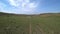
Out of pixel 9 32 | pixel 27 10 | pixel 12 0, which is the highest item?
pixel 12 0

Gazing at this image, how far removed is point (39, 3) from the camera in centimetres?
137

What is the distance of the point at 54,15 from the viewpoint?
135 centimetres

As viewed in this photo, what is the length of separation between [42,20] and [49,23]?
0.07 m

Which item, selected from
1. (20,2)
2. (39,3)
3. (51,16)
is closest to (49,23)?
(51,16)

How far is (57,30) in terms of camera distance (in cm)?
134

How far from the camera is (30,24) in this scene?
137cm

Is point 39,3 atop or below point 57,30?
atop

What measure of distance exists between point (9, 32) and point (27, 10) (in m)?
0.28

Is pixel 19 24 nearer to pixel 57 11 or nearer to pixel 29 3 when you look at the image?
pixel 29 3

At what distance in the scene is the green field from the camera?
4.42ft

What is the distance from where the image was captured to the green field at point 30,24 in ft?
4.42

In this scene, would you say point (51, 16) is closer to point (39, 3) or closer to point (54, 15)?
point (54, 15)

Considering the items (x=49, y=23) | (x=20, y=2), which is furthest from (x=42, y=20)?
(x=20, y=2)

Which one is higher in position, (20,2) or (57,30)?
(20,2)
